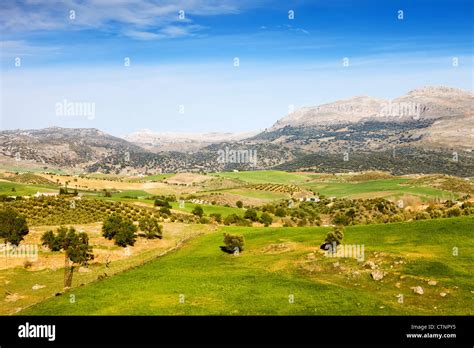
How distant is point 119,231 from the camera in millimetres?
55656

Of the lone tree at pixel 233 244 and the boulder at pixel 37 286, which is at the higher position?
the lone tree at pixel 233 244

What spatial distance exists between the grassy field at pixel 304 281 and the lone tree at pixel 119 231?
10.3m

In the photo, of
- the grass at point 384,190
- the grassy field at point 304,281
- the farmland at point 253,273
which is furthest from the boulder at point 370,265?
the grass at point 384,190

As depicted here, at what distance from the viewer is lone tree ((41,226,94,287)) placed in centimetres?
4697

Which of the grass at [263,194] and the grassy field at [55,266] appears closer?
the grassy field at [55,266]

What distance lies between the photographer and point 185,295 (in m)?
32.3

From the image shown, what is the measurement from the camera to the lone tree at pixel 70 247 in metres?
47.0

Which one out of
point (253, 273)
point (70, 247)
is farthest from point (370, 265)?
point (70, 247)

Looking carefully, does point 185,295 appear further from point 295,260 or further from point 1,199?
point 1,199

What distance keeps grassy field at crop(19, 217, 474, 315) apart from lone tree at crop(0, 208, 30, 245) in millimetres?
17661

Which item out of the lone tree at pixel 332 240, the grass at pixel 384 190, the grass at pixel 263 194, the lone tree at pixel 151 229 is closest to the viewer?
the lone tree at pixel 332 240

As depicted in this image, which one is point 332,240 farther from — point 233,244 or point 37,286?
point 37,286

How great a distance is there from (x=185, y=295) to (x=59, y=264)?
20967 mm

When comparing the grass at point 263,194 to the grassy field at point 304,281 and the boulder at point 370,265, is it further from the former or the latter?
the boulder at point 370,265
